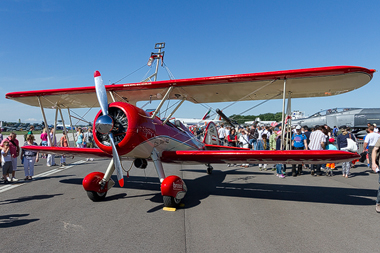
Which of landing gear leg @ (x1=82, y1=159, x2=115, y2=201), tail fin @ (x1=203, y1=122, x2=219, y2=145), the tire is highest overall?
tail fin @ (x1=203, y1=122, x2=219, y2=145)

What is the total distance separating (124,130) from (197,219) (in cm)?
223

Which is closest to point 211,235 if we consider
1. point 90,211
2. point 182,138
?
point 90,211

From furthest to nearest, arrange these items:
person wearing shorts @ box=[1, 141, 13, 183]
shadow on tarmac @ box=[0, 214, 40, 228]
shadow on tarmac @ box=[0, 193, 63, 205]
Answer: person wearing shorts @ box=[1, 141, 13, 183] < shadow on tarmac @ box=[0, 193, 63, 205] < shadow on tarmac @ box=[0, 214, 40, 228]

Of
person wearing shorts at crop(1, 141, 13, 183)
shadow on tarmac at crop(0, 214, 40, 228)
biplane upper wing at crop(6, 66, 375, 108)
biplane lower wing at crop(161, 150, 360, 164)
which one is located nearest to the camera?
shadow on tarmac at crop(0, 214, 40, 228)

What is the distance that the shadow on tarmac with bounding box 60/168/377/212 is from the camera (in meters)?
5.90

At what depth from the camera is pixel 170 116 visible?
246 inches

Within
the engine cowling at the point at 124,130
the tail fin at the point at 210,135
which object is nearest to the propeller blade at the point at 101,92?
the engine cowling at the point at 124,130

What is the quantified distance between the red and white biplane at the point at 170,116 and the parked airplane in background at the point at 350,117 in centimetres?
1509

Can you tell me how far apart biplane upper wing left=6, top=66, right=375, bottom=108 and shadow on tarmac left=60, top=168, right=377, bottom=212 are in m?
2.50

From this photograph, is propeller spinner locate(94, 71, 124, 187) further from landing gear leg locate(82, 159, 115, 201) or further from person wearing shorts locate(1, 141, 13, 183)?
person wearing shorts locate(1, 141, 13, 183)

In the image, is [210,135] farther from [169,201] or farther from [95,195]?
[95,195]

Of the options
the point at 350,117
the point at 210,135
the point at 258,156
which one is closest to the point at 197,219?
the point at 258,156

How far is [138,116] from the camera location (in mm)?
5301

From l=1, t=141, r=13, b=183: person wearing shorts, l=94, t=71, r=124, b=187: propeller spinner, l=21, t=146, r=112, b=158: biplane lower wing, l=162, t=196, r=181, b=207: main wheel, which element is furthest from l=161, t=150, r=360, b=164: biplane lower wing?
l=1, t=141, r=13, b=183: person wearing shorts
